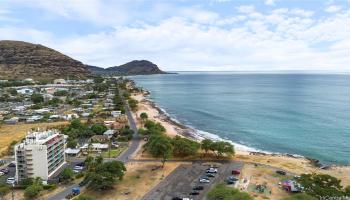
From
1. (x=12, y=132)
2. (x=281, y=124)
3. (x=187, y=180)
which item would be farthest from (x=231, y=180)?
(x=12, y=132)

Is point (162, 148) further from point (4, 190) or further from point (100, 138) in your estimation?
point (4, 190)

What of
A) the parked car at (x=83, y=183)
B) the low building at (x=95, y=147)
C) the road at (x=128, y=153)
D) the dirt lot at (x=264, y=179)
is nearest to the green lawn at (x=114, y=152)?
the road at (x=128, y=153)

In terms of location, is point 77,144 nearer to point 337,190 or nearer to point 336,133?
point 337,190

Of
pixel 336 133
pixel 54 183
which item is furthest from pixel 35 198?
pixel 336 133

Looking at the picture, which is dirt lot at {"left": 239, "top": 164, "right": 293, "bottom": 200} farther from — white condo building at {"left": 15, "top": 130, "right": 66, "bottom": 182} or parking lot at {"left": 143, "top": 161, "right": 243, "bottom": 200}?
white condo building at {"left": 15, "top": 130, "right": 66, "bottom": 182}

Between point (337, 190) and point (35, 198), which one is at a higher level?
point (337, 190)

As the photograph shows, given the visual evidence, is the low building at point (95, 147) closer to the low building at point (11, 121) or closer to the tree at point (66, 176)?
the tree at point (66, 176)
